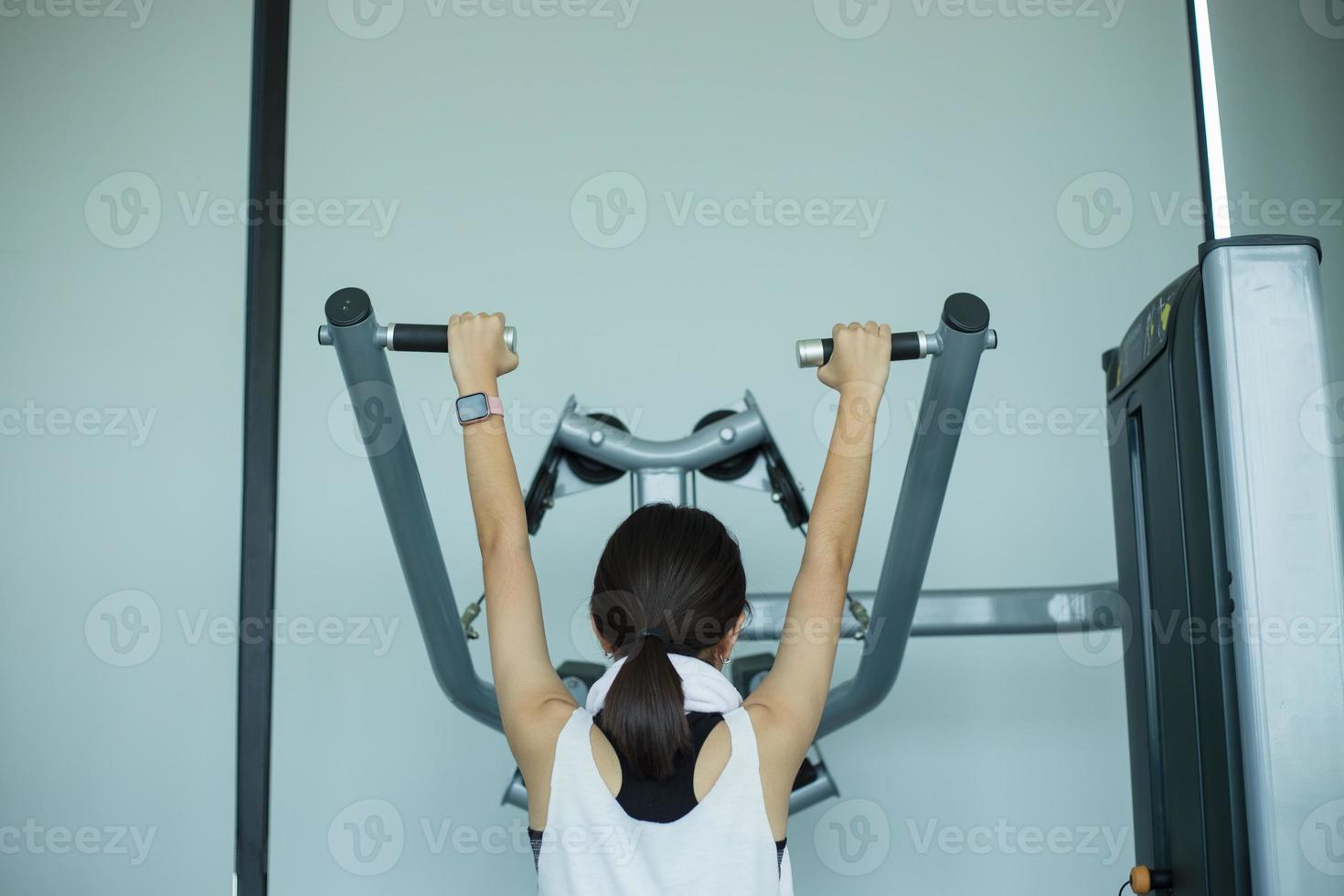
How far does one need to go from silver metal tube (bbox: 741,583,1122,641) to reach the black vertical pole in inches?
50.1

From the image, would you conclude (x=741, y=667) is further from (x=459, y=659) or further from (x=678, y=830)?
(x=678, y=830)

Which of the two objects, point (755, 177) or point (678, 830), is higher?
point (755, 177)

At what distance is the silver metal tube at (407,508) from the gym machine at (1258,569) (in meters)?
0.86


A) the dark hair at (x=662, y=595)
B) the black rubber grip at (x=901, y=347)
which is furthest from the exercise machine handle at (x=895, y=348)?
the dark hair at (x=662, y=595)

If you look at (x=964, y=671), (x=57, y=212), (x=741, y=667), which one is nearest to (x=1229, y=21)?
(x=964, y=671)

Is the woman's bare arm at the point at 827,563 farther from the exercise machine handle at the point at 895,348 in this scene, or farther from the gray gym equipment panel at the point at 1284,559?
the gray gym equipment panel at the point at 1284,559

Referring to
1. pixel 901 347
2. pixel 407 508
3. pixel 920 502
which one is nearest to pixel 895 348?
pixel 901 347

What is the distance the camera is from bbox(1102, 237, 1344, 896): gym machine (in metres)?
1.07

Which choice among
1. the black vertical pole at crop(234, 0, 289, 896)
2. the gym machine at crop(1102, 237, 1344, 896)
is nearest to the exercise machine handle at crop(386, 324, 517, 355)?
the gym machine at crop(1102, 237, 1344, 896)

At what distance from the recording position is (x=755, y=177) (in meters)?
2.56

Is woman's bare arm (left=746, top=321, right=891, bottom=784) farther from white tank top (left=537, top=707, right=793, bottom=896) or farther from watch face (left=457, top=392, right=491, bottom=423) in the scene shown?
watch face (left=457, top=392, right=491, bottom=423)

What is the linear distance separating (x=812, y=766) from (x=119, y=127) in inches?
81.5

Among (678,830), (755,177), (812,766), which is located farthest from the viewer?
(755,177)

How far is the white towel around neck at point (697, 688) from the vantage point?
44.1 inches
